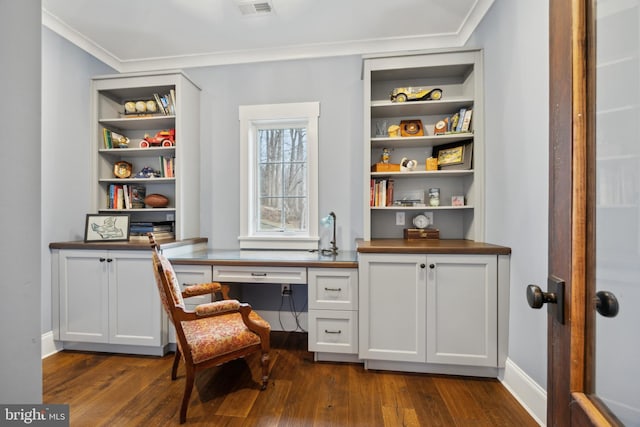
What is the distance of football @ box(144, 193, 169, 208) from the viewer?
274 centimetres

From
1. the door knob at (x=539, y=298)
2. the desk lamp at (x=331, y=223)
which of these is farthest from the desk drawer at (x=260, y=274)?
the door knob at (x=539, y=298)

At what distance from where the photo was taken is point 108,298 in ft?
7.57

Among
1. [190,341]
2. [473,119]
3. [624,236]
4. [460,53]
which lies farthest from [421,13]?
[190,341]

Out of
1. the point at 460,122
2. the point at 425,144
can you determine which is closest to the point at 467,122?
the point at 460,122

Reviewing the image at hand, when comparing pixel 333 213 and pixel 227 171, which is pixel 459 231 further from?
pixel 227 171

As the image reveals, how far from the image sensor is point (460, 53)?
230cm

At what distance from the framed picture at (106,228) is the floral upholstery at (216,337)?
1.20 metres

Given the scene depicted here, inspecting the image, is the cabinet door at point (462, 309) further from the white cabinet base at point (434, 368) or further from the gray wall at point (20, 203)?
the gray wall at point (20, 203)

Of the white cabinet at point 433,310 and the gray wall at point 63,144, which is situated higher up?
the gray wall at point 63,144

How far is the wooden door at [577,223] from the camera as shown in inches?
23.4

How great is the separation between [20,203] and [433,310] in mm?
2121

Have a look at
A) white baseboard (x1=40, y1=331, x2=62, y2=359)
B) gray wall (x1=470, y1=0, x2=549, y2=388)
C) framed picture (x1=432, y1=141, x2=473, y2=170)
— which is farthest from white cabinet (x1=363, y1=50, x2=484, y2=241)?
white baseboard (x1=40, y1=331, x2=62, y2=359)

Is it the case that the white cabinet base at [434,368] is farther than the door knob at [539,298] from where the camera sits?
Yes

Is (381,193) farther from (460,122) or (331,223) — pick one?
(460,122)
